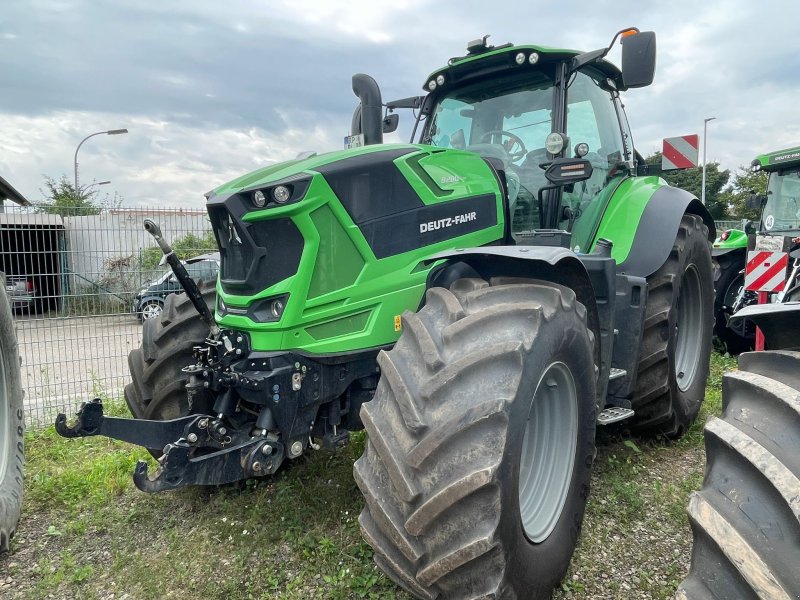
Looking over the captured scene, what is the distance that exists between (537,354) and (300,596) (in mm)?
1438

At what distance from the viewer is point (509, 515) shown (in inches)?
77.5

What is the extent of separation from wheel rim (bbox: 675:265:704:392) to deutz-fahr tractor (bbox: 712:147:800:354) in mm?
2800

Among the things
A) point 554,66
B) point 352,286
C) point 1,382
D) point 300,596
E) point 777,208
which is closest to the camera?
point 300,596

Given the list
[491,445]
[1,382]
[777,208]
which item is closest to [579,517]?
[491,445]

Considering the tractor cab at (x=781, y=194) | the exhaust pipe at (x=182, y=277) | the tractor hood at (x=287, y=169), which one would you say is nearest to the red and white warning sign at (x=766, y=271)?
the tractor cab at (x=781, y=194)

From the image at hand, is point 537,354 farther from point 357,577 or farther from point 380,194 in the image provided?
point 357,577

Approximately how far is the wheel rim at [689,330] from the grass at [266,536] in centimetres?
79

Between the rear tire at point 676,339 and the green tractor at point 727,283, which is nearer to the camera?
the rear tire at point 676,339

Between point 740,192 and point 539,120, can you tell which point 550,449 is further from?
point 740,192

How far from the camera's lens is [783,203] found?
7430mm

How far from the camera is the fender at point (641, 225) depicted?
143 inches

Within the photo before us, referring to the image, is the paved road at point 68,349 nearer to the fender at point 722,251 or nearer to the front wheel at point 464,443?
the front wheel at point 464,443

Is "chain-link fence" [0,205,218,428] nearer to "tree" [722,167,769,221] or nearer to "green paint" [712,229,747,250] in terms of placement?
"green paint" [712,229,747,250]

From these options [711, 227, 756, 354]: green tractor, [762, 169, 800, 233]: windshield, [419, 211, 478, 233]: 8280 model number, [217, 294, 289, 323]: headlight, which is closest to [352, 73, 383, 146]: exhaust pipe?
[419, 211, 478, 233]: 8280 model number
